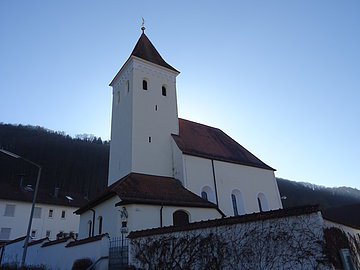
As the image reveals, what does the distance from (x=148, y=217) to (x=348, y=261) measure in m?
9.06

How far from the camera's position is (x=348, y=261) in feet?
25.1

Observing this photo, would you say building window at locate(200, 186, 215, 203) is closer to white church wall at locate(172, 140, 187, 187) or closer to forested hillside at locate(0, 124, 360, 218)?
white church wall at locate(172, 140, 187, 187)

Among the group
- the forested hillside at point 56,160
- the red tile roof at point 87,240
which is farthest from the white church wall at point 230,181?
the forested hillside at point 56,160

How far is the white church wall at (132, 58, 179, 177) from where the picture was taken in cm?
1992

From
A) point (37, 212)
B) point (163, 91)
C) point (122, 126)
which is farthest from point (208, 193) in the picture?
point (37, 212)

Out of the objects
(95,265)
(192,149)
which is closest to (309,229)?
(95,265)

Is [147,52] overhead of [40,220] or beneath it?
overhead

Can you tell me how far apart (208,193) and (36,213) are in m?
25.8

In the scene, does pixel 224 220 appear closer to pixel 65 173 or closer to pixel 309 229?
pixel 309 229

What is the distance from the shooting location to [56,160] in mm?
68188

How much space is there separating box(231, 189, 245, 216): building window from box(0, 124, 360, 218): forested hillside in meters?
41.6

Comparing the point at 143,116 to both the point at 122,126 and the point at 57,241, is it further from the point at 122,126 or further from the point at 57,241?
the point at 57,241

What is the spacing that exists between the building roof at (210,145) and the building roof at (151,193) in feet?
9.93

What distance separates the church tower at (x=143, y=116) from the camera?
2006 centimetres
